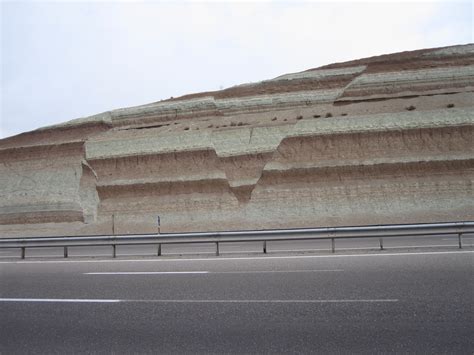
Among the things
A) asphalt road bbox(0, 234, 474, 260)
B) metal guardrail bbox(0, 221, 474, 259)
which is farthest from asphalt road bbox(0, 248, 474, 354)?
asphalt road bbox(0, 234, 474, 260)

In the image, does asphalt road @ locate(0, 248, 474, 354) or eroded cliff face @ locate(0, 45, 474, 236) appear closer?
asphalt road @ locate(0, 248, 474, 354)

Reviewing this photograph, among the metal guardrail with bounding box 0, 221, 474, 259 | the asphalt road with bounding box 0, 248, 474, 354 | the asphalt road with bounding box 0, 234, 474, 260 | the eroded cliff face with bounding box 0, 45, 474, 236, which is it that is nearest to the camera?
the asphalt road with bounding box 0, 248, 474, 354

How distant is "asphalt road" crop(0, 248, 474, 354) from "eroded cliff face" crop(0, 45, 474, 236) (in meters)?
13.2

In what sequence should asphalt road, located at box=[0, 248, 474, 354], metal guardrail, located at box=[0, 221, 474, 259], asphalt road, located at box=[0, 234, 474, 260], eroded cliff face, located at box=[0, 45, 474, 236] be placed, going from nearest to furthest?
asphalt road, located at box=[0, 248, 474, 354]
metal guardrail, located at box=[0, 221, 474, 259]
asphalt road, located at box=[0, 234, 474, 260]
eroded cliff face, located at box=[0, 45, 474, 236]

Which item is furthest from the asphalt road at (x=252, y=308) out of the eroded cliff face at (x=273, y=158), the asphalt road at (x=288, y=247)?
the eroded cliff face at (x=273, y=158)

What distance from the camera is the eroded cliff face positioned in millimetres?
23562

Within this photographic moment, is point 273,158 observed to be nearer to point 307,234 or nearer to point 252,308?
point 307,234

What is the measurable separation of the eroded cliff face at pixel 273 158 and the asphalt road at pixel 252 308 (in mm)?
13186

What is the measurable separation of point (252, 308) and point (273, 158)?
1998 centimetres

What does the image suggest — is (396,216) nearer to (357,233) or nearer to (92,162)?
(357,233)

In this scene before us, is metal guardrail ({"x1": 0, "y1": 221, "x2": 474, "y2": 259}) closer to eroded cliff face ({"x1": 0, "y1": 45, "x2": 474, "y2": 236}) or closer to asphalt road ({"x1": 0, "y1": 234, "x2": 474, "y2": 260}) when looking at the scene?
asphalt road ({"x1": 0, "y1": 234, "x2": 474, "y2": 260})

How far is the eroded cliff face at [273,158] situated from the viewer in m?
23.6

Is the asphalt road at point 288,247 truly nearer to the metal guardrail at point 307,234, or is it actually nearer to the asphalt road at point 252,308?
the metal guardrail at point 307,234

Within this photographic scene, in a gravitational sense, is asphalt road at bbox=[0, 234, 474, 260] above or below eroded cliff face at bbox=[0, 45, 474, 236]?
below
